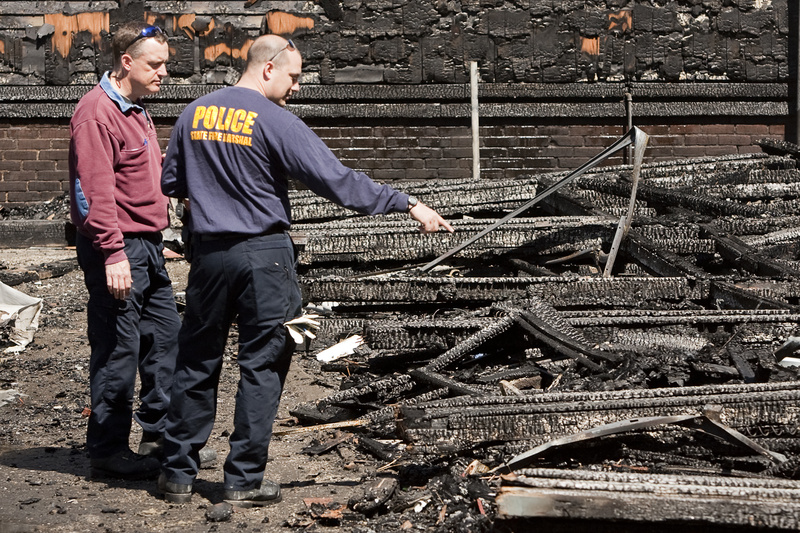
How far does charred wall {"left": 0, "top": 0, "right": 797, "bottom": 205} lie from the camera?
10453mm

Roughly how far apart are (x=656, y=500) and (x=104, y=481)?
2.27 meters

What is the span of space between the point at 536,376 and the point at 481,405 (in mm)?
710

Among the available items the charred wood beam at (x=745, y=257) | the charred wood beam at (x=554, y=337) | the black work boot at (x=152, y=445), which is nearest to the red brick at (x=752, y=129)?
the charred wood beam at (x=745, y=257)

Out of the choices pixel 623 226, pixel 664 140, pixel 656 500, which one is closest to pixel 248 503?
pixel 656 500

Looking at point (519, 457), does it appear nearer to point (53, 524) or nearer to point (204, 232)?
point (204, 232)

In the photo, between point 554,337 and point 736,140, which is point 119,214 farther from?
point 736,140

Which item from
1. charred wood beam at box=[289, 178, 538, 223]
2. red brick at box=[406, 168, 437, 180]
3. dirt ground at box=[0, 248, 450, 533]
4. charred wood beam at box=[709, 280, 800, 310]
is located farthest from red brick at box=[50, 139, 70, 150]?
charred wood beam at box=[709, 280, 800, 310]

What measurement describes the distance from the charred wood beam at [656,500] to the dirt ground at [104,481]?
535 mm

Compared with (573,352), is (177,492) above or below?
below

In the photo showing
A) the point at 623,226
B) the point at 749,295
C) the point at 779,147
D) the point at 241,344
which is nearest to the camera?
the point at 241,344

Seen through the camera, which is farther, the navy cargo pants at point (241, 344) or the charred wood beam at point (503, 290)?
the charred wood beam at point (503, 290)

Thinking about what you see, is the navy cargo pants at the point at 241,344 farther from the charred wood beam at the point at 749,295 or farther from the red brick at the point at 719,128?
the red brick at the point at 719,128

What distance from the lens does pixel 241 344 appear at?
11.5 feet

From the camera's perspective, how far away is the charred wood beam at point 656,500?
2.76 meters
